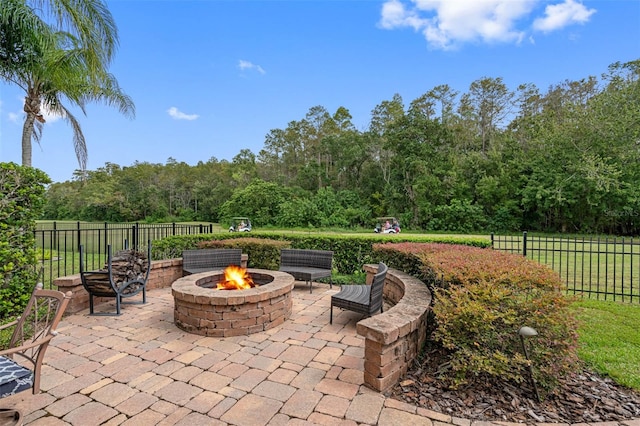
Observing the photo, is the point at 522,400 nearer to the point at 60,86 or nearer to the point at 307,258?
the point at 307,258

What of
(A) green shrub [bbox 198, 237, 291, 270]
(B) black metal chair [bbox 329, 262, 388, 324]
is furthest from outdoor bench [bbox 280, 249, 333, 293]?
(B) black metal chair [bbox 329, 262, 388, 324]

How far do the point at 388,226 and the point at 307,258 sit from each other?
16.8m

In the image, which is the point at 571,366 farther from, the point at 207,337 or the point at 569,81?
the point at 569,81

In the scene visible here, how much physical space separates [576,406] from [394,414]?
1.38 m

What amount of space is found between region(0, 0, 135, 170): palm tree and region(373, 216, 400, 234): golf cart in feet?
59.4

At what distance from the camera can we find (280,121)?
36406 millimetres

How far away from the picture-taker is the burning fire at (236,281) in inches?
176

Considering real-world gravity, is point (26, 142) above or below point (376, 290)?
above

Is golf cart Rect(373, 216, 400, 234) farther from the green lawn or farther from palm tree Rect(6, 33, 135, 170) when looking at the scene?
palm tree Rect(6, 33, 135, 170)

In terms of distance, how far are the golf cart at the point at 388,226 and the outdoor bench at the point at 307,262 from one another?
52.9 feet

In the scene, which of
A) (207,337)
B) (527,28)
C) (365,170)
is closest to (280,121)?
(365,170)

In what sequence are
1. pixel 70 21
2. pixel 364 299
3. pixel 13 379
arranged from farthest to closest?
pixel 70 21, pixel 364 299, pixel 13 379

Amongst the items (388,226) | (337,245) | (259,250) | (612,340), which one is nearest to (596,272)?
(612,340)

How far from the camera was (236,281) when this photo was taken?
180 inches
